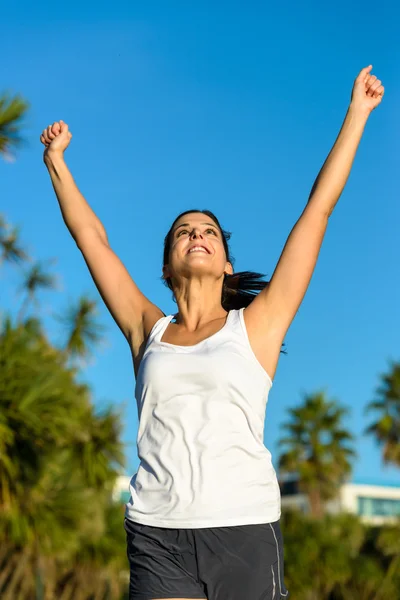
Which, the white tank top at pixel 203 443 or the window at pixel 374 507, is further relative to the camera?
the window at pixel 374 507

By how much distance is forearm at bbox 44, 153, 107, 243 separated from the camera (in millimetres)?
3561

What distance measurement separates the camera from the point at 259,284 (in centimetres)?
375

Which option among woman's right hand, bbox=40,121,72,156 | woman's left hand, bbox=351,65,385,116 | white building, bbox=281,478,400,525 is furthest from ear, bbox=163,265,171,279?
white building, bbox=281,478,400,525

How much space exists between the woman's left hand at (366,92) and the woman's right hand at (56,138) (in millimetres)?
1193

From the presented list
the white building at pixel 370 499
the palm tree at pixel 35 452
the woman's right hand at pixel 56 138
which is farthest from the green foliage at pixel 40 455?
the white building at pixel 370 499

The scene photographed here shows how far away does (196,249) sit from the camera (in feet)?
10.8

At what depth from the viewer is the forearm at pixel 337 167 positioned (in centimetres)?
317

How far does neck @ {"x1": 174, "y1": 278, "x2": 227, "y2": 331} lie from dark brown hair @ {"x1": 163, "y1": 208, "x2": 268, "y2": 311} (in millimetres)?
256

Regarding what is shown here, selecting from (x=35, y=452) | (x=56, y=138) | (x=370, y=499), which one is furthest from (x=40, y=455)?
(x=370, y=499)

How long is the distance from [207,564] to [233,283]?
4.41 ft

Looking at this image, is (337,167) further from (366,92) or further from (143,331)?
(143,331)

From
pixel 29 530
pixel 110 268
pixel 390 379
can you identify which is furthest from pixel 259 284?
pixel 390 379

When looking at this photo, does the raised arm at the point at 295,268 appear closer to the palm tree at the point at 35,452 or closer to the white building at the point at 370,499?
the palm tree at the point at 35,452

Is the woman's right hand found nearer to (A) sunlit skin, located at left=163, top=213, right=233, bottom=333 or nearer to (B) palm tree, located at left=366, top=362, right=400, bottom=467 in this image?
(A) sunlit skin, located at left=163, top=213, right=233, bottom=333
